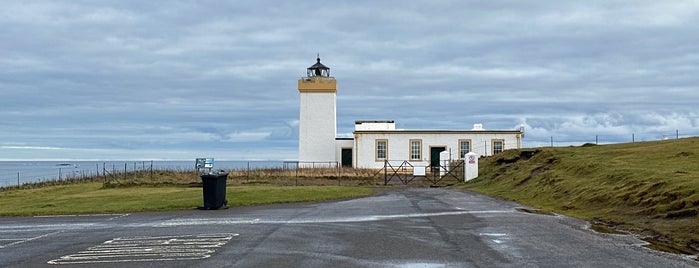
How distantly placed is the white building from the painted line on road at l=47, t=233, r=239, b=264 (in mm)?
40645

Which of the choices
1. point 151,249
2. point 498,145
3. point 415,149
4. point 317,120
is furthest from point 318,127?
point 151,249

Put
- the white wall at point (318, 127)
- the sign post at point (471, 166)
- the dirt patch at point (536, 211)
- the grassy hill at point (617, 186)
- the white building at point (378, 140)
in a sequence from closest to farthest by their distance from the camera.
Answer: the grassy hill at point (617, 186) → the dirt patch at point (536, 211) → the sign post at point (471, 166) → the white building at point (378, 140) → the white wall at point (318, 127)

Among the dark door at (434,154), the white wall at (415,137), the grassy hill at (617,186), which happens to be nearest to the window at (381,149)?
the white wall at (415,137)

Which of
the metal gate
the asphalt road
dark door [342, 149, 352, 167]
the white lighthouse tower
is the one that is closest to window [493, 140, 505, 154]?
the metal gate

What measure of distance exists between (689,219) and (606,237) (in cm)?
236

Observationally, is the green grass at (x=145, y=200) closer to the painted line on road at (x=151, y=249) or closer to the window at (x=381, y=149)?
the painted line on road at (x=151, y=249)

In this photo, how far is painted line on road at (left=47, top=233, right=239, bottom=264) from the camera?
39.5 feet

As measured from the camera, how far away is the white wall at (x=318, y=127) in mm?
56875

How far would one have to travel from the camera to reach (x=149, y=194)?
3150 centimetres

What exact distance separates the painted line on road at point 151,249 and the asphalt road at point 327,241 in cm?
2

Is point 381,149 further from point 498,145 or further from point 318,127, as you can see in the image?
point 498,145

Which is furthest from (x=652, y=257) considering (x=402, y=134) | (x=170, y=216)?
(x=402, y=134)

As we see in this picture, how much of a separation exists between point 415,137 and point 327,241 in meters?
42.2

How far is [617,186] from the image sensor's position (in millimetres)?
22078
